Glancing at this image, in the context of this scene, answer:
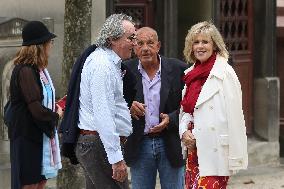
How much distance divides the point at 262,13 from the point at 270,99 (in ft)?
3.90

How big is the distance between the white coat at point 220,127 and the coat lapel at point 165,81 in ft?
1.99

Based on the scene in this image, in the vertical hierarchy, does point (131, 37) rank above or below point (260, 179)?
above

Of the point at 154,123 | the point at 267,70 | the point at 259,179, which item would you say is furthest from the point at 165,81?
the point at 267,70

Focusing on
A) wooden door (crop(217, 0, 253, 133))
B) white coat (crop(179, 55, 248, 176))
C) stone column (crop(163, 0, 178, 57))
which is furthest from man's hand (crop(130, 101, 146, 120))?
wooden door (crop(217, 0, 253, 133))

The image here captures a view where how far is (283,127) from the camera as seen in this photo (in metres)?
11.6

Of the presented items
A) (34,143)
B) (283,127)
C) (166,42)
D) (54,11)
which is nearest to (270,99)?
(283,127)

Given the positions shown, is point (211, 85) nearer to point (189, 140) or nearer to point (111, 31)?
point (189, 140)

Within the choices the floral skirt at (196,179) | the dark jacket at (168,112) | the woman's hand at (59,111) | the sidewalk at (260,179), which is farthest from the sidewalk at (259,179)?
the floral skirt at (196,179)

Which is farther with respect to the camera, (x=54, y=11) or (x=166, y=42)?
(x=166, y=42)

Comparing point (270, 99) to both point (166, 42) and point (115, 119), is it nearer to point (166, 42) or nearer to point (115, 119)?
point (166, 42)

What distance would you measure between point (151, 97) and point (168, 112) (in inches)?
7.1

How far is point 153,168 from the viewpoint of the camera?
6.20 meters

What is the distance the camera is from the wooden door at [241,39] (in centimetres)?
1072

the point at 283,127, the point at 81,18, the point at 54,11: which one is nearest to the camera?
the point at 81,18
